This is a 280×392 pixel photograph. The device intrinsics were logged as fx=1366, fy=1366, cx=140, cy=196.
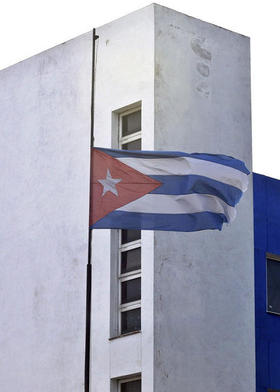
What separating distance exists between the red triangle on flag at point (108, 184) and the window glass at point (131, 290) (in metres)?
4.00

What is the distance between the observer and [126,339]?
25.0m

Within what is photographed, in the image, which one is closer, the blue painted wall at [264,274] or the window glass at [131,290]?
the window glass at [131,290]

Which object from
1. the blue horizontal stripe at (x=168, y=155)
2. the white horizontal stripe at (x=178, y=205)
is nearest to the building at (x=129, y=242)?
the white horizontal stripe at (x=178, y=205)

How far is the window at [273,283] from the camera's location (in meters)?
27.3

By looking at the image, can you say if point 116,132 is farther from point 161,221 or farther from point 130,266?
point 161,221

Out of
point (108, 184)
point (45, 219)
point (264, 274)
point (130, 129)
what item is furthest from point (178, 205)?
point (45, 219)

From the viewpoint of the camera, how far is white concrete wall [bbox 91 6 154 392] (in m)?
24.9

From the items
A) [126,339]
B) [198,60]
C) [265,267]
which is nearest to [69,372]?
[126,339]

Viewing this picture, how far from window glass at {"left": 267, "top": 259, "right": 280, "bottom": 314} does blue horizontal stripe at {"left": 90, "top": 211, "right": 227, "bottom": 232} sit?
14.6ft

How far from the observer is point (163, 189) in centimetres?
2252

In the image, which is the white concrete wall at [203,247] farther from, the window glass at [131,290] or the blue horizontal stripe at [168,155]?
the blue horizontal stripe at [168,155]

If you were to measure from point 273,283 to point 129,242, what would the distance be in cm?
335

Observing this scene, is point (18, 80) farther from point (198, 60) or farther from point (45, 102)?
point (198, 60)

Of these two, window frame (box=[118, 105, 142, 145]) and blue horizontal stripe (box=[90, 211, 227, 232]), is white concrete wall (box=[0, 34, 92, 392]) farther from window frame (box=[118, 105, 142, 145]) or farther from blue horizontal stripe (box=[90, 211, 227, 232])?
blue horizontal stripe (box=[90, 211, 227, 232])
